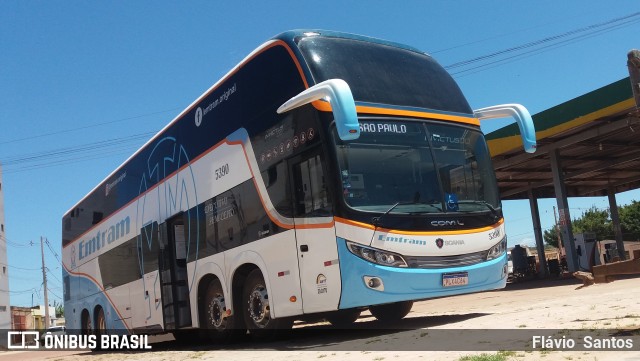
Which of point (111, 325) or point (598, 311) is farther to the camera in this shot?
point (111, 325)

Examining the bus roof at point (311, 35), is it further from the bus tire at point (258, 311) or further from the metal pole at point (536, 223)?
the metal pole at point (536, 223)

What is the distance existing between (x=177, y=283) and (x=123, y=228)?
3478mm

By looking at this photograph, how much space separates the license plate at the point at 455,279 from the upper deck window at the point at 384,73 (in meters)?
2.50

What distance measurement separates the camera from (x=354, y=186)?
27.5 feet

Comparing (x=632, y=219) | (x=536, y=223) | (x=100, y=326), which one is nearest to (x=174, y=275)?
(x=100, y=326)

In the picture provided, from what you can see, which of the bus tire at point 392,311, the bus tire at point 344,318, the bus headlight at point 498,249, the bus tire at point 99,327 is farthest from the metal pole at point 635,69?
the bus tire at point 99,327

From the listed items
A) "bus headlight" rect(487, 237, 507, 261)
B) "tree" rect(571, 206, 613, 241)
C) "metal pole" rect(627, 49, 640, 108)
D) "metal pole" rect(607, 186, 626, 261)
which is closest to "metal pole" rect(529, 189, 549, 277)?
"metal pole" rect(607, 186, 626, 261)

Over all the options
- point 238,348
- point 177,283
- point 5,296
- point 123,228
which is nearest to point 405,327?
point 238,348

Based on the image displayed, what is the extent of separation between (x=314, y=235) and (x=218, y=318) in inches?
136

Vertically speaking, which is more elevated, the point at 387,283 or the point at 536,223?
the point at 536,223

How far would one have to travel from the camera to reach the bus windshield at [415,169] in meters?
8.45

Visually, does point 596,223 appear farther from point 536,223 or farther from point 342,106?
point 342,106

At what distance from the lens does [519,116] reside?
33.3 feet

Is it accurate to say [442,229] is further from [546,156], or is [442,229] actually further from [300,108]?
[546,156]
